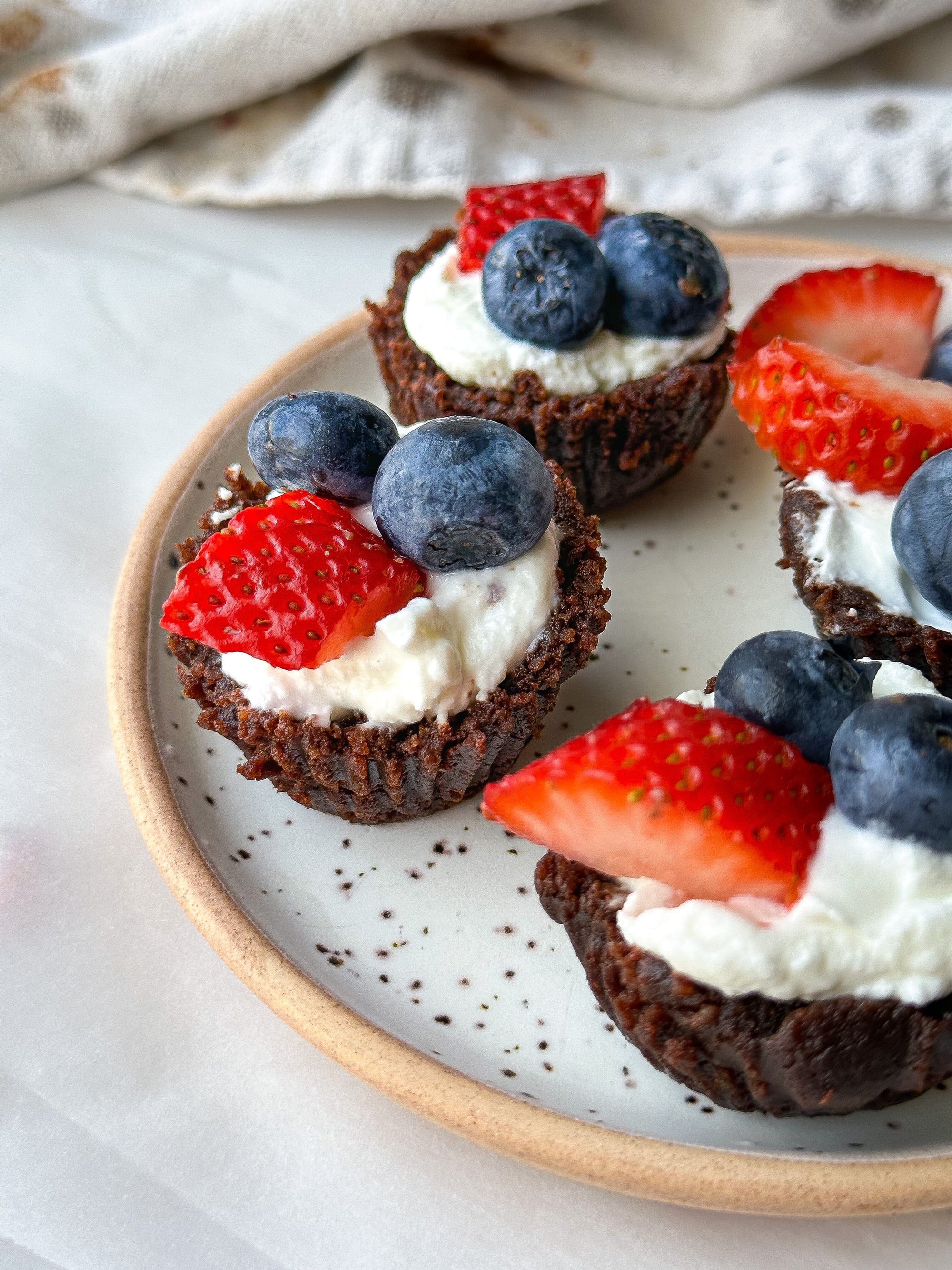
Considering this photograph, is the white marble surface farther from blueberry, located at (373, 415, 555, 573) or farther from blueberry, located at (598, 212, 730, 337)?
blueberry, located at (598, 212, 730, 337)

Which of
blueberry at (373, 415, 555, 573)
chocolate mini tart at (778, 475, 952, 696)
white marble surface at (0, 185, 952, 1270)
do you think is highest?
blueberry at (373, 415, 555, 573)

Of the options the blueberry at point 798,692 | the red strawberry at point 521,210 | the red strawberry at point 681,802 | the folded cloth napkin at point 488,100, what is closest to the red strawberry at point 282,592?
the red strawberry at point 681,802

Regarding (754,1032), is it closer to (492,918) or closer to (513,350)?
(492,918)

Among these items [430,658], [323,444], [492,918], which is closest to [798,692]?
[430,658]

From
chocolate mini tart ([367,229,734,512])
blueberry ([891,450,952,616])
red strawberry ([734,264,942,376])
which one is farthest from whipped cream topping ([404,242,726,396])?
blueberry ([891,450,952,616])

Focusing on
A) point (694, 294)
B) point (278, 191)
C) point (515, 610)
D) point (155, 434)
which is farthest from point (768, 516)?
point (278, 191)

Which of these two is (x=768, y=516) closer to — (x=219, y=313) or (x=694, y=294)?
(x=694, y=294)
